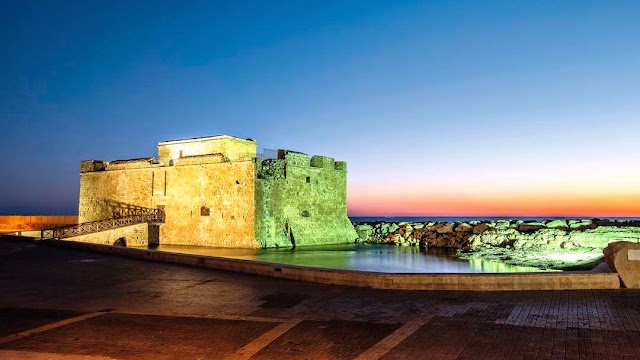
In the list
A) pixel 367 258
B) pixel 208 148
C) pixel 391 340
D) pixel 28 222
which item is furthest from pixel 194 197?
pixel 391 340

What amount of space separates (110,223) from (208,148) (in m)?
7.84

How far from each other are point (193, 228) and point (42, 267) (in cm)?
1623

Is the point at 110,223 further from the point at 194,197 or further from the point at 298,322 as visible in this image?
the point at 298,322

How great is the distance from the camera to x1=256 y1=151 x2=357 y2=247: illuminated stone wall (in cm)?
2836

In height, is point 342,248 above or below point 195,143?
below

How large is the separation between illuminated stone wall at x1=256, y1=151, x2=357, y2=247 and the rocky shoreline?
484cm

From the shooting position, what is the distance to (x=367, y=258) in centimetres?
2717

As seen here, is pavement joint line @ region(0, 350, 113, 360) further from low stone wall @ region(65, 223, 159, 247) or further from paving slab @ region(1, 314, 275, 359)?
low stone wall @ region(65, 223, 159, 247)

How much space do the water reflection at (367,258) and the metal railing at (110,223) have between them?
7.47 feet

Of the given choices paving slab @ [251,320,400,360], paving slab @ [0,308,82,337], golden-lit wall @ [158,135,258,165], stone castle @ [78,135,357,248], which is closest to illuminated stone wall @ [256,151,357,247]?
stone castle @ [78,135,357,248]

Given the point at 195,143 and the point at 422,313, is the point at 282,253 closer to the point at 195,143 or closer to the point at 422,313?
the point at 195,143

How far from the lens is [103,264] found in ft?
45.9

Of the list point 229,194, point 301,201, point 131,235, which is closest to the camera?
point 229,194

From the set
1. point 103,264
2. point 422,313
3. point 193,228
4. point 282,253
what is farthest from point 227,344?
point 193,228
